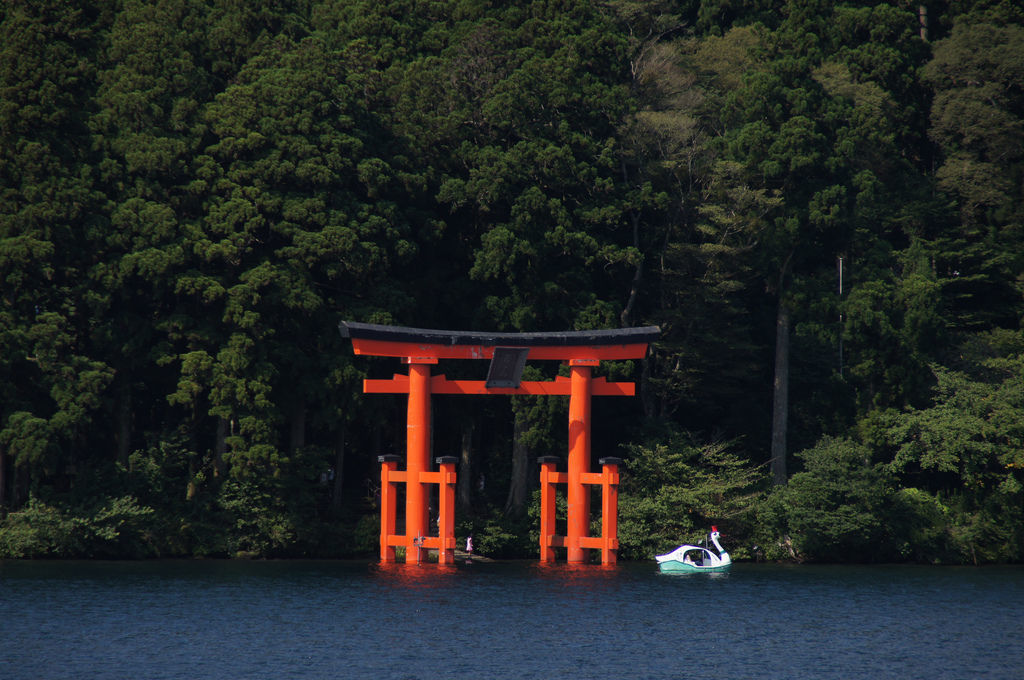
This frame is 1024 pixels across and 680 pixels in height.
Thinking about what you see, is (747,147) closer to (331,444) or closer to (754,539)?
(754,539)

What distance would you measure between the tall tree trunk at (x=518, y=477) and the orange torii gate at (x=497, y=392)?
129 inches

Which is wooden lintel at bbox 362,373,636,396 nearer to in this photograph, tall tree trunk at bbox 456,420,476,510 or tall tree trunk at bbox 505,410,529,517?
tall tree trunk at bbox 505,410,529,517

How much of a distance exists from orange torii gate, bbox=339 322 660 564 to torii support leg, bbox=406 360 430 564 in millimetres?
27

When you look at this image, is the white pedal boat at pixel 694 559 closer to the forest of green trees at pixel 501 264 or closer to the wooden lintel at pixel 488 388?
the forest of green trees at pixel 501 264

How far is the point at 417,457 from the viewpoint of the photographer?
41.3 meters

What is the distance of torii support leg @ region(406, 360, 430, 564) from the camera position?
41250mm

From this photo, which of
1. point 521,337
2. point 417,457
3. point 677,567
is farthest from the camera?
point 521,337

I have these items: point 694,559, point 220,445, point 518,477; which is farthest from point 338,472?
point 694,559

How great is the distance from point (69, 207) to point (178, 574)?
10844 mm

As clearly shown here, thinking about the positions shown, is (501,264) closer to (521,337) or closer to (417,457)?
(521,337)

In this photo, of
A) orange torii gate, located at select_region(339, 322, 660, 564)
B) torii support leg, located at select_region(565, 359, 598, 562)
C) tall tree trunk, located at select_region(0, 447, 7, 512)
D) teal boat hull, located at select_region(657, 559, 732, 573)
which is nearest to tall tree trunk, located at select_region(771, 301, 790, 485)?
teal boat hull, located at select_region(657, 559, 732, 573)

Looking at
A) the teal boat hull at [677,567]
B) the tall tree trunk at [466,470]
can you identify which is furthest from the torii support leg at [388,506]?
the teal boat hull at [677,567]

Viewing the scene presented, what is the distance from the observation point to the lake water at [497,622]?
94.1 ft

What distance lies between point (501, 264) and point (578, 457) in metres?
6.69
